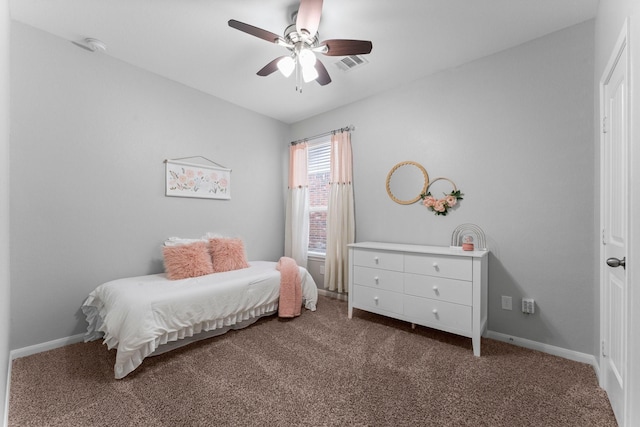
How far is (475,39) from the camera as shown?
238 cm

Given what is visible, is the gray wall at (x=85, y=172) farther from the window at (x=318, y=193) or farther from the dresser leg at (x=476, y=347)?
the dresser leg at (x=476, y=347)

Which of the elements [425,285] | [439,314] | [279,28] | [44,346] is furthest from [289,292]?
[279,28]

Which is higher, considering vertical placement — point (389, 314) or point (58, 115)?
point (58, 115)

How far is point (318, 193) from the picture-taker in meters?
4.15

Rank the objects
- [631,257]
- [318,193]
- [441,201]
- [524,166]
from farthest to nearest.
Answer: [318,193] → [441,201] → [524,166] → [631,257]

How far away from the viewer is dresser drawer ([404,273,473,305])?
2334mm

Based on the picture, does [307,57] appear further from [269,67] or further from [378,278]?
[378,278]

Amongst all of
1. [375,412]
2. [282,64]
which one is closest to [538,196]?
[375,412]

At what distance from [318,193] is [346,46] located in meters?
2.32

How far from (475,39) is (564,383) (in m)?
2.65

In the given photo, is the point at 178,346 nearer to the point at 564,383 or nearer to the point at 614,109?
the point at 564,383

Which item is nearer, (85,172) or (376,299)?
(85,172)

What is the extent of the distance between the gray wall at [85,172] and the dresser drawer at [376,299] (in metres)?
1.90

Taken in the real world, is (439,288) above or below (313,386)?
above
